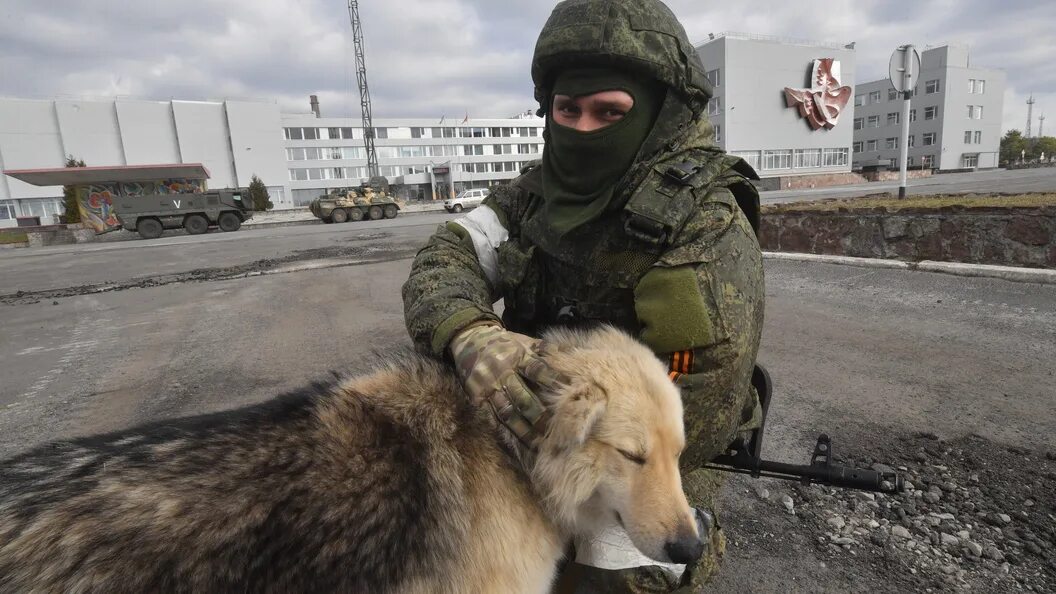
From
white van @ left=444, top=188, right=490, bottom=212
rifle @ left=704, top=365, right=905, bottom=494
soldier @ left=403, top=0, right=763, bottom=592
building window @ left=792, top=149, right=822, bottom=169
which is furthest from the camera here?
building window @ left=792, top=149, right=822, bottom=169

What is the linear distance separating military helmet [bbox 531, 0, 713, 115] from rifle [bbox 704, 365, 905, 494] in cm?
129

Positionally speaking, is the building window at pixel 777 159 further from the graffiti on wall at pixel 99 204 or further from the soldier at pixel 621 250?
the soldier at pixel 621 250

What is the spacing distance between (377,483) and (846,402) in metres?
3.54

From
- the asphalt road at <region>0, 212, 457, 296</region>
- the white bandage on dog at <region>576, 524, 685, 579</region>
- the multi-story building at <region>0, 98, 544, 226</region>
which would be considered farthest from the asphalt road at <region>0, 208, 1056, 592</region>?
the multi-story building at <region>0, 98, 544, 226</region>

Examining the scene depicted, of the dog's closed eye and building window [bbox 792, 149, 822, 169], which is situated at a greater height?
building window [bbox 792, 149, 822, 169]

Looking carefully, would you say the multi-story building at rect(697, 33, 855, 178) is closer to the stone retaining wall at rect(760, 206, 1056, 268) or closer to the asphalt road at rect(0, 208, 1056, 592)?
the stone retaining wall at rect(760, 206, 1056, 268)

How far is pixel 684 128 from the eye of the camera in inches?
79.7

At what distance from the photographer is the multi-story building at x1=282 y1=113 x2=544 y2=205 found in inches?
2702

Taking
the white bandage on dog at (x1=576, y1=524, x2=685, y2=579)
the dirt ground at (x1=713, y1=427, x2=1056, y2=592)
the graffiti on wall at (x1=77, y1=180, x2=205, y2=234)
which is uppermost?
the graffiti on wall at (x1=77, y1=180, x2=205, y2=234)

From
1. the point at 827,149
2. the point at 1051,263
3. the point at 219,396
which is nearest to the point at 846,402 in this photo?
the point at 1051,263

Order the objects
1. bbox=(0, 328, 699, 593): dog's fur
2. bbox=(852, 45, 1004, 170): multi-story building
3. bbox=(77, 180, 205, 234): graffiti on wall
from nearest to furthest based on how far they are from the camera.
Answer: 1. bbox=(0, 328, 699, 593): dog's fur
2. bbox=(77, 180, 205, 234): graffiti on wall
3. bbox=(852, 45, 1004, 170): multi-story building

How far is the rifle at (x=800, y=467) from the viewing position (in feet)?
6.17

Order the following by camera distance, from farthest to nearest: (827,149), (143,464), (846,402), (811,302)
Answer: (827,149), (811,302), (846,402), (143,464)

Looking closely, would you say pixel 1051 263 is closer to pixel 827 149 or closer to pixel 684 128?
pixel 684 128
